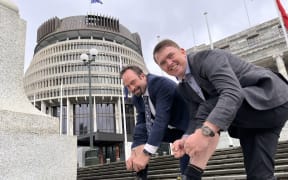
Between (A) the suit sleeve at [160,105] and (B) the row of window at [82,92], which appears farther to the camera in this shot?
(B) the row of window at [82,92]

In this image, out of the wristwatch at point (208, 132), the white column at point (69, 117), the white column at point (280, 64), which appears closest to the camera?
the wristwatch at point (208, 132)

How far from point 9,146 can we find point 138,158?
74.5 inches

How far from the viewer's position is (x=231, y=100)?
1281 millimetres

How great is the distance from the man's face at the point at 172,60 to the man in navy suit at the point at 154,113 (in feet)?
1.60

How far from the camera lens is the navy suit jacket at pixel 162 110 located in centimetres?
191

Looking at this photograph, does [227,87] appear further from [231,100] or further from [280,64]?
[280,64]

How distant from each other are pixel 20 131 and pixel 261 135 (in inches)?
112

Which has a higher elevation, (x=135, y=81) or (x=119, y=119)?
(x=119, y=119)

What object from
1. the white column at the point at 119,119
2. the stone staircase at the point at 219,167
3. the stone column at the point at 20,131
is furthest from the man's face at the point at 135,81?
the white column at the point at 119,119

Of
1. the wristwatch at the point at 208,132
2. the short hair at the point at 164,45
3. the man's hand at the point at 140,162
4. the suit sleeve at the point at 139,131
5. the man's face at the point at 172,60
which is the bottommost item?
the man's hand at the point at 140,162

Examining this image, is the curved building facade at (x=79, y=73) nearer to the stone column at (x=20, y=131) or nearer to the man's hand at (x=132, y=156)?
the stone column at (x=20, y=131)

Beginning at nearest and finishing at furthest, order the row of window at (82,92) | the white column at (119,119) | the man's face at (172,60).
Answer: the man's face at (172,60)
the row of window at (82,92)
the white column at (119,119)

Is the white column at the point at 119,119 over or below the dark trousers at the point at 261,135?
over

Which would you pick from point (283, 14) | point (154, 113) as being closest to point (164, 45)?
point (154, 113)
